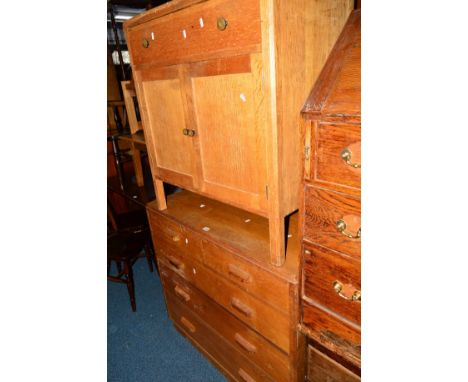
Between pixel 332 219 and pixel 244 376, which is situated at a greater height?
pixel 332 219

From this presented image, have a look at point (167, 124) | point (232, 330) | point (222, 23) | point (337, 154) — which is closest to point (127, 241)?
point (232, 330)

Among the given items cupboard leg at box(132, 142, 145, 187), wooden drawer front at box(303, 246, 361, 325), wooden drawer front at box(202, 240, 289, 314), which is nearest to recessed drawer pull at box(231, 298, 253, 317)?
wooden drawer front at box(202, 240, 289, 314)

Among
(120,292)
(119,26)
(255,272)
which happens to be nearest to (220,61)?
(255,272)

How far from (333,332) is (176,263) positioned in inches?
42.8

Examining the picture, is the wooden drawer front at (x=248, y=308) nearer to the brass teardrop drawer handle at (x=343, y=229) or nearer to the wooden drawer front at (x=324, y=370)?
the wooden drawer front at (x=324, y=370)

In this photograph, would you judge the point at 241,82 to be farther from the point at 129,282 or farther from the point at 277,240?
the point at 129,282

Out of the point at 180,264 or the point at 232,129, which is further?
the point at 180,264

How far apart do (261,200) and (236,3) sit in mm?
706

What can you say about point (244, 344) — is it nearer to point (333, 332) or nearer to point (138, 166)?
point (333, 332)

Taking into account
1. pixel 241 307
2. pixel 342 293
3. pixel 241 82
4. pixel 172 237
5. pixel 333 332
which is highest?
pixel 241 82

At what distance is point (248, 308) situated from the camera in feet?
4.72

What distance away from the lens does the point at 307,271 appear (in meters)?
1.10

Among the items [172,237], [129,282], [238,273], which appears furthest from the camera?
[129,282]

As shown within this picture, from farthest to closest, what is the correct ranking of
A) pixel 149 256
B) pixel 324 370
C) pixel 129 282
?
pixel 149 256
pixel 129 282
pixel 324 370
